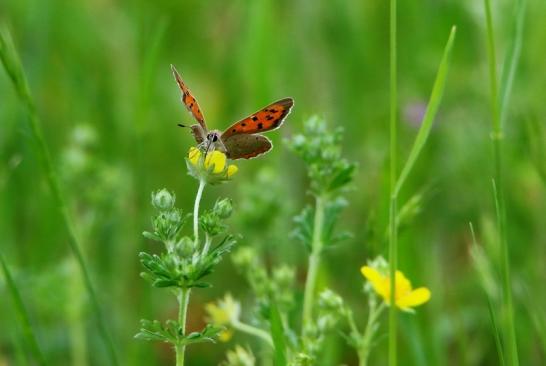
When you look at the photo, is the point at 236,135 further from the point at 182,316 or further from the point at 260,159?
the point at 260,159

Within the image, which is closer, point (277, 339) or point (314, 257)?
point (277, 339)

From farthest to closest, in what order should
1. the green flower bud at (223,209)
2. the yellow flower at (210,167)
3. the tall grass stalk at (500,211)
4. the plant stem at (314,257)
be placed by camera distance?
the plant stem at (314,257) → the yellow flower at (210,167) → the green flower bud at (223,209) → the tall grass stalk at (500,211)

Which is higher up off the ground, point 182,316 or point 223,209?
point 223,209

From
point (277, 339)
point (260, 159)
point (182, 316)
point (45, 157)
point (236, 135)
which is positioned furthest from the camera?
point (260, 159)

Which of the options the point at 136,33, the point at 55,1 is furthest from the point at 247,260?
the point at 55,1

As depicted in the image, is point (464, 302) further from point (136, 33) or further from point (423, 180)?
point (136, 33)

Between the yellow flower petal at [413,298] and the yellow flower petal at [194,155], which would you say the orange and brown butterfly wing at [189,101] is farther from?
the yellow flower petal at [413,298]

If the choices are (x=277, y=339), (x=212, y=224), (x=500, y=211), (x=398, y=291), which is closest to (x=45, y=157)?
(x=212, y=224)

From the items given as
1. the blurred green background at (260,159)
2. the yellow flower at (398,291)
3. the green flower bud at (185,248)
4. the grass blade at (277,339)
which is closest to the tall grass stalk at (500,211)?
the yellow flower at (398,291)
